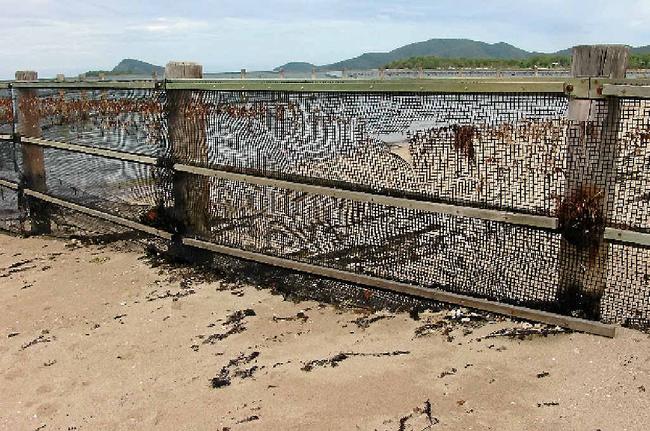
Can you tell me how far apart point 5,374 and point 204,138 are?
247 cm

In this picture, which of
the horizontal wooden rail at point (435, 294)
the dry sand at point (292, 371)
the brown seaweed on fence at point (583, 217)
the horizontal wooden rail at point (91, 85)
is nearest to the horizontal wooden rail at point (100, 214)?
the horizontal wooden rail at point (435, 294)

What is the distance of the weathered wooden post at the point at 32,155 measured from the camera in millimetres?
7148

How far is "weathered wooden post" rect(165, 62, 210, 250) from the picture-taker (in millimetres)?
5230

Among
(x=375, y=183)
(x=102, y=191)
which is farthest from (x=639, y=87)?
(x=102, y=191)

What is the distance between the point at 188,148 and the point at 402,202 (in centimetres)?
231

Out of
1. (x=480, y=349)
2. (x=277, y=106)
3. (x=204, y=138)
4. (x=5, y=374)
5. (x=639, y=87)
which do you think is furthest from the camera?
(x=204, y=138)

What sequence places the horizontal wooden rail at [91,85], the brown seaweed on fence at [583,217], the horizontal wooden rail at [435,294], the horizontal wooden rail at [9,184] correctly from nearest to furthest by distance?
the brown seaweed on fence at [583,217] → the horizontal wooden rail at [435,294] → the horizontal wooden rail at [91,85] → the horizontal wooden rail at [9,184]

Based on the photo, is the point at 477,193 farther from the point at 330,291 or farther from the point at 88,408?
the point at 88,408

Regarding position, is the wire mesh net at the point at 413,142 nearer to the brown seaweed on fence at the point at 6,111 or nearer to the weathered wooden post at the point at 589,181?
the weathered wooden post at the point at 589,181

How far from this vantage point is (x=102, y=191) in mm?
6543

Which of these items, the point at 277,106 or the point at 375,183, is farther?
the point at 277,106

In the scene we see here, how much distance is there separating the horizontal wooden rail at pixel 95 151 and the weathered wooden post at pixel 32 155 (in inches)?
5.7

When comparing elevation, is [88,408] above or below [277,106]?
below

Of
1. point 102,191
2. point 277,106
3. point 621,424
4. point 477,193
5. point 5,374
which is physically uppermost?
point 277,106
